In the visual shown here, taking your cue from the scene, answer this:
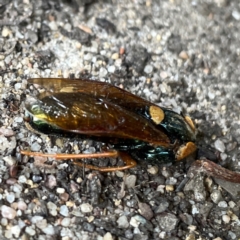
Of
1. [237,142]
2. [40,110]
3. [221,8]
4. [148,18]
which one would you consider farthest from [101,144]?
[221,8]

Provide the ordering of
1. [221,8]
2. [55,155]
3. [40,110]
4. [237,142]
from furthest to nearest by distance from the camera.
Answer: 1. [221,8]
2. [237,142]
3. [55,155]
4. [40,110]

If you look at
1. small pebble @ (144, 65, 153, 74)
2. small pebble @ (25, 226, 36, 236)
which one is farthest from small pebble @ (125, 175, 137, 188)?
small pebble @ (144, 65, 153, 74)

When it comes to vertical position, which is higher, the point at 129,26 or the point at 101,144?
the point at 129,26

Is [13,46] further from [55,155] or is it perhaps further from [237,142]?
[237,142]

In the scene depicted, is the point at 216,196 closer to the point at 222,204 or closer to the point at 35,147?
the point at 222,204

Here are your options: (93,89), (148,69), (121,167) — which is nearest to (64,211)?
(121,167)

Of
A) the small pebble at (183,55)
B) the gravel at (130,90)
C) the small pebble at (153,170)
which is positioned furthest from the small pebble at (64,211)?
the small pebble at (183,55)

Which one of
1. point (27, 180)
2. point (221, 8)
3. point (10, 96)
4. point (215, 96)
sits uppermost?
point (221, 8)

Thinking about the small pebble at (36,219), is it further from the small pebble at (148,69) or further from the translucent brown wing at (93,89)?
the small pebble at (148,69)
